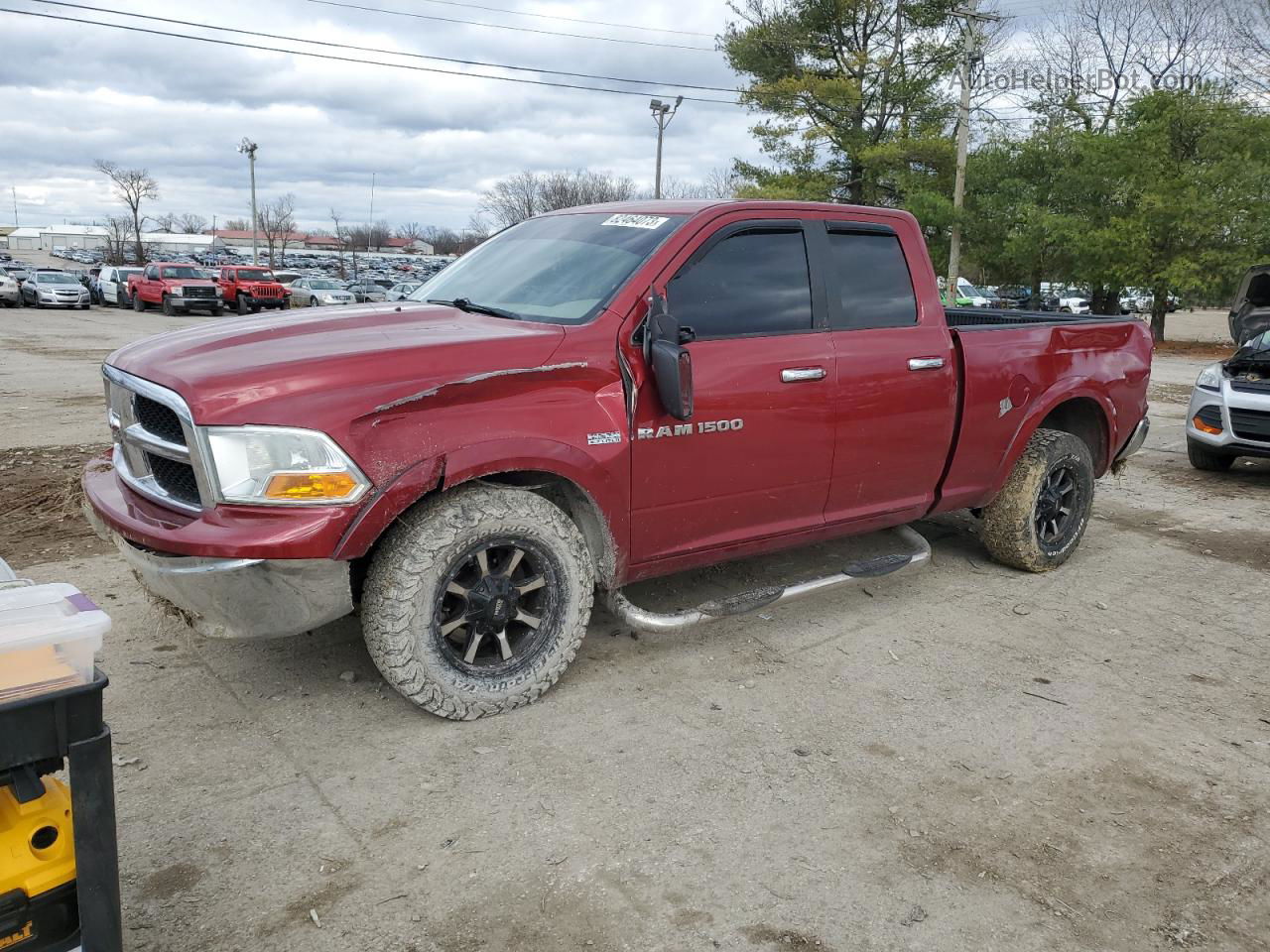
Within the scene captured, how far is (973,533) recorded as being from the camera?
6441 mm

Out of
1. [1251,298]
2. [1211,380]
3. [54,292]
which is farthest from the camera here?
[54,292]

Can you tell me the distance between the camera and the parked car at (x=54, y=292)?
107 feet

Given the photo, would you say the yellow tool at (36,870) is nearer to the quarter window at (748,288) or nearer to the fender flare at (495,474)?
the fender flare at (495,474)

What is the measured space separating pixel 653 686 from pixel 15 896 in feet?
8.25

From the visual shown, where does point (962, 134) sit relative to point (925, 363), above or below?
above

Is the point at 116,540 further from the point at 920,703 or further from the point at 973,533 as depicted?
the point at 973,533

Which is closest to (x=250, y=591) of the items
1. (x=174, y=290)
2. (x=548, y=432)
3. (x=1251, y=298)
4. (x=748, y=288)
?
(x=548, y=432)

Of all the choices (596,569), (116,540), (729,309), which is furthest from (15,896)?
(729,309)

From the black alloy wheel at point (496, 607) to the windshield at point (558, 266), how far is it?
0.95 m

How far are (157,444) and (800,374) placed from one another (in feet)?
8.26

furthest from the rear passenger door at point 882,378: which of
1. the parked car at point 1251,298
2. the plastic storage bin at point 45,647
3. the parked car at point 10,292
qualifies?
the parked car at point 10,292

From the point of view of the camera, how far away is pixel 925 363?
4664 millimetres

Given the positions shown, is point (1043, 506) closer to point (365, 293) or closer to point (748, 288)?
point (748, 288)

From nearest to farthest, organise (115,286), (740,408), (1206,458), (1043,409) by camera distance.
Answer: (740,408) < (1043,409) < (1206,458) < (115,286)
